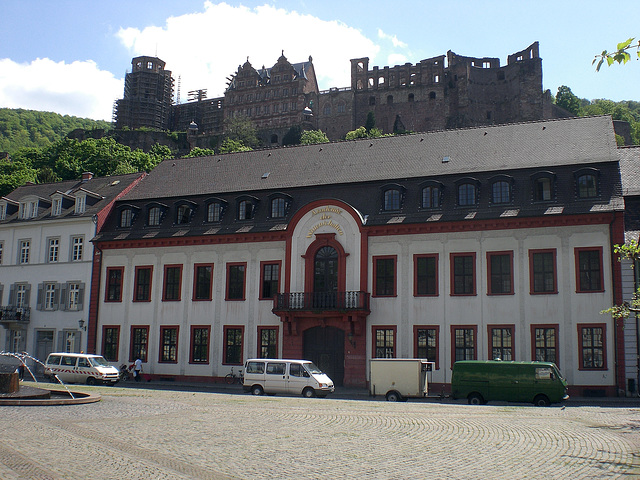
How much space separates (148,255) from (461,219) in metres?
18.6

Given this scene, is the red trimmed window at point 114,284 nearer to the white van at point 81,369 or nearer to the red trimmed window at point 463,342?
the white van at point 81,369

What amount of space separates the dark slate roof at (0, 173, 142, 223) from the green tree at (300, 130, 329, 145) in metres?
61.8

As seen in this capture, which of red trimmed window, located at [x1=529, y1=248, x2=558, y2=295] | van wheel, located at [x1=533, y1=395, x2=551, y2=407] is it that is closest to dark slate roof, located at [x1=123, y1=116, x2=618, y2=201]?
red trimmed window, located at [x1=529, y1=248, x2=558, y2=295]

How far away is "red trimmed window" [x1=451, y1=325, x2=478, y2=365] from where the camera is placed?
35781 mm

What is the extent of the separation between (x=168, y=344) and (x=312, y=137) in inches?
2997

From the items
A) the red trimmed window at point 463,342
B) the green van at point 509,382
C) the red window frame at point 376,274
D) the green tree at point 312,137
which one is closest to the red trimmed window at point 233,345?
the red window frame at point 376,274

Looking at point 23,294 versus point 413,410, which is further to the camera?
point 23,294

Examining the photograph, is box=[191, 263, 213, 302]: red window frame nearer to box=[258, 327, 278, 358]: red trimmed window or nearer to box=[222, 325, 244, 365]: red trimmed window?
box=[222, 325, 244, 365]: red trimmed window

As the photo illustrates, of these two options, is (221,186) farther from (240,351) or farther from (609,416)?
(609,416)

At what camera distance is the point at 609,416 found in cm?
2331

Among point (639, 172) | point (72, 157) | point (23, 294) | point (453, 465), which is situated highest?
point (72, 157)

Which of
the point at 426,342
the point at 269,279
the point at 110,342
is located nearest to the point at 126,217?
the point at 110,342

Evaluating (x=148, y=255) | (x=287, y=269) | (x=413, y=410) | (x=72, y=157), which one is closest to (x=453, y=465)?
(x=413, y=410)

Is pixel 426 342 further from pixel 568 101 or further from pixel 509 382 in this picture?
pixel 568 101
